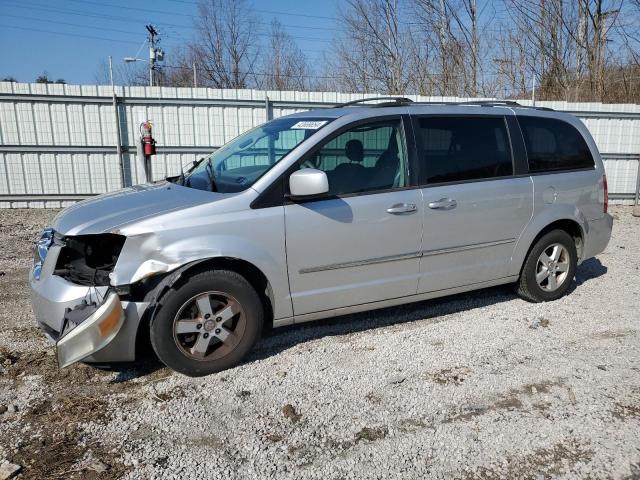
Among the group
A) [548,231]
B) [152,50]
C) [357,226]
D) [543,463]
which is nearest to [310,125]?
[357,226]

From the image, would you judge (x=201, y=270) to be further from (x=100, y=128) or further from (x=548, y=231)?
(x=100, y=128)

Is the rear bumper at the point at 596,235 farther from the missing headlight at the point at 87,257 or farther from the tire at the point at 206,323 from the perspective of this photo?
the missing headlight at the point at 87,257

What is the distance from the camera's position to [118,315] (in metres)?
3.21

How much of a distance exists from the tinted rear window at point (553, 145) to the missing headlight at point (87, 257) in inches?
145

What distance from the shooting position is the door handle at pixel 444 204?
4176mm

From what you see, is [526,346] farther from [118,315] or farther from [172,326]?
[118,315]

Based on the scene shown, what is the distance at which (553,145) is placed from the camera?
5000mm

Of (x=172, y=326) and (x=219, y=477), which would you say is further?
(x=172, y=326)

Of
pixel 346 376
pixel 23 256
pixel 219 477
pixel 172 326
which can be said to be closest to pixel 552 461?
pixel 346 376

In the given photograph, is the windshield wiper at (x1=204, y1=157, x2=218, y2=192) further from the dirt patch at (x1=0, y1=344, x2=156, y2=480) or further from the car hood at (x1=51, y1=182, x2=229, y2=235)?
the dirt patch at (x1=0, y1=344, x2=156, y2=480)

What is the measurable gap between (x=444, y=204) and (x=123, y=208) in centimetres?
249

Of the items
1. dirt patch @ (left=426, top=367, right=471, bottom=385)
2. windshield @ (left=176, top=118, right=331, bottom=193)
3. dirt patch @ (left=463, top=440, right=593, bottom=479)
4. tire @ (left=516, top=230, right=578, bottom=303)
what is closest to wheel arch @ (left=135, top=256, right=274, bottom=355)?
windshield @ (left=176, top=118, right=331, bottom=193)

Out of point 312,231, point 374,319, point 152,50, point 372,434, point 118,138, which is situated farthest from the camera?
point 152,50

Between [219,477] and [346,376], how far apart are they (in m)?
1.27
